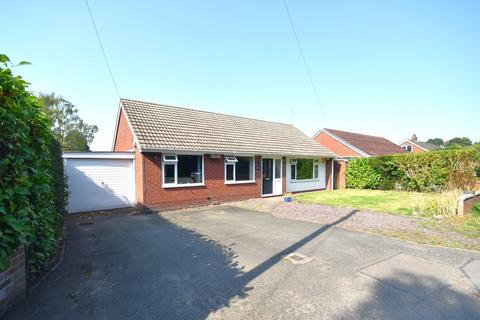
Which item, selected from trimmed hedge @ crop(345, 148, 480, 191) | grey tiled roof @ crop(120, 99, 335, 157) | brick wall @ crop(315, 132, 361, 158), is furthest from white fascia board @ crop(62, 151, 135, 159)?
brick wall @ crop(315, 132, 361, 158)

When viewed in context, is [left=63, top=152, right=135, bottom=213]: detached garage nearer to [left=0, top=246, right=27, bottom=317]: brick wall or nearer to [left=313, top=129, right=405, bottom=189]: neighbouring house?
[left=0, top=246, right=27, bottom=317]: brick wall

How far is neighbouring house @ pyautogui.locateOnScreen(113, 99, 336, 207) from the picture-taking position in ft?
35.7

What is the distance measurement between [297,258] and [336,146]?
2341 cm

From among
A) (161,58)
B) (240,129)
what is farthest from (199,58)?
(240,129)

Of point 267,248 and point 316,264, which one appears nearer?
point 316,264

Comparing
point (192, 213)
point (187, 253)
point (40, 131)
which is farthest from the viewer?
point (192, 213)

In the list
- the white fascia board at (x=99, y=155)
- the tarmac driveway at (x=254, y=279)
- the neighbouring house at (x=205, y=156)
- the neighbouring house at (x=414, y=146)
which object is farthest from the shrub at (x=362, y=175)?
the neighbouring house at (x=414, y=146)

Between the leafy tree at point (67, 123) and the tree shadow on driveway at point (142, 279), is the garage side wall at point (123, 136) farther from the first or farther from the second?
the leafy tree at point (67, 123)

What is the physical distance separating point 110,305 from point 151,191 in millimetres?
7503

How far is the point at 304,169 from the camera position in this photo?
17844 millimetres

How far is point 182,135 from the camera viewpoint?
40.5ft

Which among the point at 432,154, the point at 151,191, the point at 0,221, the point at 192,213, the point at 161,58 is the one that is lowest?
the point at 192,213

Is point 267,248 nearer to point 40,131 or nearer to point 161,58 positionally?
point 40,131

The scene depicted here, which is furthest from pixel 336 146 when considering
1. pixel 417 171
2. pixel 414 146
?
pixel 414 146
